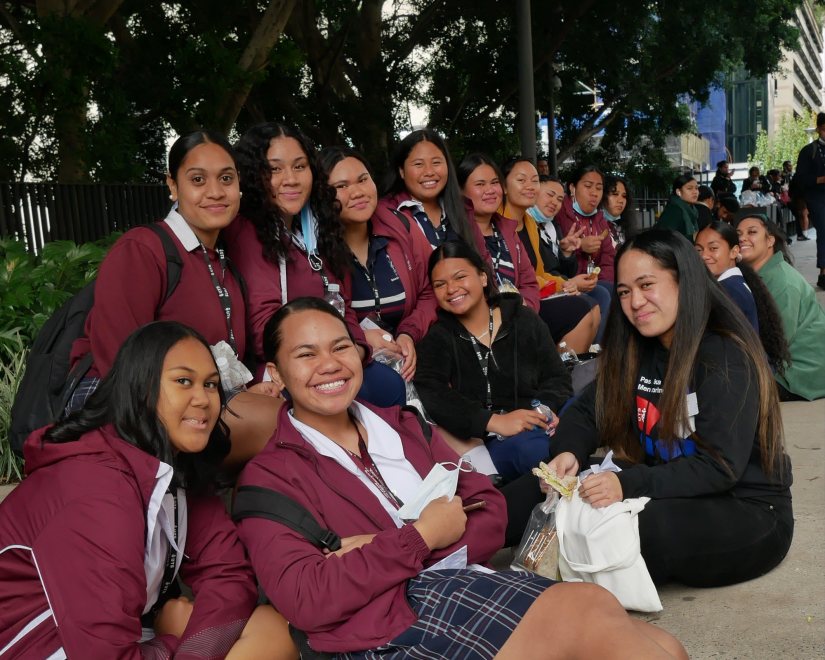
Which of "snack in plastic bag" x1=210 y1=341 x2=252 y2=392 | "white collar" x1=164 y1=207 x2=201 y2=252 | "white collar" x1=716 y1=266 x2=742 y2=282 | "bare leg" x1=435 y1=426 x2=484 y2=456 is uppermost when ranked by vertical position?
"white collar" x1=164 y1=207 x2=201 y2=252

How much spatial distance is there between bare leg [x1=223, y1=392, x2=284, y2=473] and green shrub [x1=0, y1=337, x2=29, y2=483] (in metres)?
2.05

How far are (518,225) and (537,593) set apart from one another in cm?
463

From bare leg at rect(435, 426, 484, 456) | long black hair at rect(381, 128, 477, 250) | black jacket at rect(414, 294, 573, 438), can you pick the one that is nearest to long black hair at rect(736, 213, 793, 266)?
long black hair at rect(381, 128, 477, 250)

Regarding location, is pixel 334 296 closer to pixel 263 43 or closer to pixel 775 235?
pixel 775 235

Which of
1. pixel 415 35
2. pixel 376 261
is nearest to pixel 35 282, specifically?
pixel 376 261

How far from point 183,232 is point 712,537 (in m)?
2.45

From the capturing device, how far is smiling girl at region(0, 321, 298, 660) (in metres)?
2.07

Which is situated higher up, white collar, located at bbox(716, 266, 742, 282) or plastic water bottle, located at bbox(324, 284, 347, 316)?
plastic water bottle, located at bbox(324, 284, 347, 316)

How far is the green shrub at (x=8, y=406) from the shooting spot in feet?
16.5

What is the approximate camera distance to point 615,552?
2.90 meters

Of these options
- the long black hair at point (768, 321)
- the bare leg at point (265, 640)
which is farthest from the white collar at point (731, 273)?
the bare leg at point (265, 640)

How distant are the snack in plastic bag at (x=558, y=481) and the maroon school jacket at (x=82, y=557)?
1.31 meters

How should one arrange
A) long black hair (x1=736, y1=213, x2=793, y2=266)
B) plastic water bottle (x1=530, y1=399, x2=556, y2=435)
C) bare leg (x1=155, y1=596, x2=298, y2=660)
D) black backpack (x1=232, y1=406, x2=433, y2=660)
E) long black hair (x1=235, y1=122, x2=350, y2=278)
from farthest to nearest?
long black hair (x1=736, y1=213, x2=793, y2=266) < plastic water bottle (x1=530, y1=399, x2=556, y2=435) < long black hair (x1=235, y1=122, x2=350, y2=278) < bare leg (x1=155, y1=596, x2=298, y2=660) < black backpack (x1=232, y1=406, x2=433, y2=660)

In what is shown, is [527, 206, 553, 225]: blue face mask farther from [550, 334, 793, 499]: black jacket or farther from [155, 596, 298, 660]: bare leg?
[155, 596, 298, 660]: bare leg
